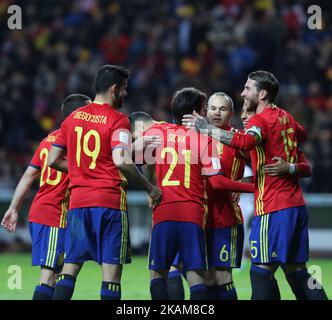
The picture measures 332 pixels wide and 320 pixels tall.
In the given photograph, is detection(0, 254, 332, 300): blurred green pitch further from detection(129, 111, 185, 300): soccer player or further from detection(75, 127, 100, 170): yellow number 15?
detection(75, 127, 100, 170): yellow number 15

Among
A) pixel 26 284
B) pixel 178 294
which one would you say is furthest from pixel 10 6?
pixel 178 294

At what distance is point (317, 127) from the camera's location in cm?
1680

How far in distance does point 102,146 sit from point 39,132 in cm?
1092

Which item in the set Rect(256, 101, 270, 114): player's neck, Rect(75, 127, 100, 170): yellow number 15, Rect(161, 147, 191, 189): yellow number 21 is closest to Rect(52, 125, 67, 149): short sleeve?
Rect(75, 127, 100, 170): yellow number 15

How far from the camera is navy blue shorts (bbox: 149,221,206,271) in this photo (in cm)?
785

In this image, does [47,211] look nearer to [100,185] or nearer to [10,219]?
[10,219]

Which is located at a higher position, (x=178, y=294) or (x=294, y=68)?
(x=294, y=68)

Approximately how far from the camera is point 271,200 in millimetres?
7898

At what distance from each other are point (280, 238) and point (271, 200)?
12.8 inches

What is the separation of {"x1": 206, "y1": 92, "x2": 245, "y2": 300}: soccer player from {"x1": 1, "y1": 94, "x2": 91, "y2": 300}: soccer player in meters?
1.29

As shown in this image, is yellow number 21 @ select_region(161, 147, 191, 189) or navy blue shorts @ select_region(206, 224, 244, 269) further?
navy blue shorts @ select_region(206, 224, 244, 269)

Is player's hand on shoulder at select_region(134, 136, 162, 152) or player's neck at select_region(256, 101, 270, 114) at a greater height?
player's neck at select_region(256, 101, 270, 114)

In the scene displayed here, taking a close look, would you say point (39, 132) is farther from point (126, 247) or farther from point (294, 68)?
point (126, 247)

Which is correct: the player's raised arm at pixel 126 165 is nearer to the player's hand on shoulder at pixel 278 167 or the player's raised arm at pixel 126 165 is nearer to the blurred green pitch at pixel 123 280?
the player's hand on shoulder at pixel 278 167
